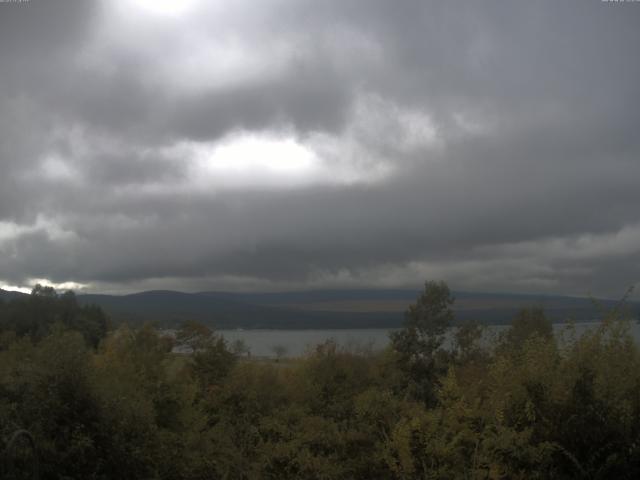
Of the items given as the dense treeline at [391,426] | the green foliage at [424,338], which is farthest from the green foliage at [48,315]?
the dense treeline at [391,426]

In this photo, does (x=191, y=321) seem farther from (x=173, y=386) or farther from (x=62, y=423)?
(x=62, y=423)

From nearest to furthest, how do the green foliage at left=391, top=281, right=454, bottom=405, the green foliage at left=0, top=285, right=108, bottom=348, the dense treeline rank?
the dense treeline
the green foliage at left=391, top=281, right=454, bottom=405
the green foliage at left=0, top=285, right=108, bottom=348

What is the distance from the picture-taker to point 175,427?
48.5 ft

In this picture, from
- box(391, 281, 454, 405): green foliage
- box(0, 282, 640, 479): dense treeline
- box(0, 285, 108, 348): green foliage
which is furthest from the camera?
box(0, 285, 108, 348): green foliage

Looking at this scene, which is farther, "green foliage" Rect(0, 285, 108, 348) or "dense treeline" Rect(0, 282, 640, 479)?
"green foliage" Rect(0, 285, 108, 348)

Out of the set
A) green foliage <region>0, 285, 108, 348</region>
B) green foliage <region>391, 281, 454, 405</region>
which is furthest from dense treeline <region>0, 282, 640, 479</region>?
green foliage <region>0, 285, 108, 348</region>

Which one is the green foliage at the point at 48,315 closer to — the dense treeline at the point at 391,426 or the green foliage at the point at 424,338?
the green foliage at the point at 424,338

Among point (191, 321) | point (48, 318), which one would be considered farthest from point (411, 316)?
point (48, 318)

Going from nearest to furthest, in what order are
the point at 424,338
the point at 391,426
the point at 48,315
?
1. the point at 391,426
2. the point at 424,338
3. the point at 48,315

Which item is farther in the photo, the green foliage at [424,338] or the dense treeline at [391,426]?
the green foliage at [424,338]

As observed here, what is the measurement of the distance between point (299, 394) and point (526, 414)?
13.0m

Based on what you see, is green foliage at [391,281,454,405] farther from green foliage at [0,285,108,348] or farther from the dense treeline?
green foliage at [0,285,108,348]

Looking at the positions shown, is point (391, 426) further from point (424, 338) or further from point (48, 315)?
point (48, 315)

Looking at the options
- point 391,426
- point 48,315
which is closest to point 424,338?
point 391,426
